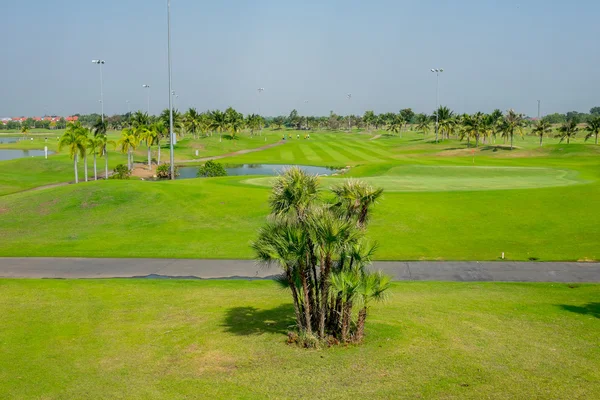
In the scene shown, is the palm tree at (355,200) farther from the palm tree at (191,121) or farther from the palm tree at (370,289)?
the palm tree at (191,121)

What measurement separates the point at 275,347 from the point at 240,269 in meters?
11.8

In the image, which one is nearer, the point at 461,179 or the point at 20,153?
the point at 461,179

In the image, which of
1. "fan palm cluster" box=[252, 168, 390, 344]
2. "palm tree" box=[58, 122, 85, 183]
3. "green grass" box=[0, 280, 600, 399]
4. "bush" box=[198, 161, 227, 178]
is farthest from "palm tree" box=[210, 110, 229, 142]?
"fan palm cluster" box=[252, 168, 390, 344]

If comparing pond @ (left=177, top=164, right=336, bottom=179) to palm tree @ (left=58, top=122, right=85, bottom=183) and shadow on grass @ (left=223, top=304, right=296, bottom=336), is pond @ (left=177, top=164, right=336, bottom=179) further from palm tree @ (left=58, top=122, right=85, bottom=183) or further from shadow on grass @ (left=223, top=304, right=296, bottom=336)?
shadow on grass @ (left=223, top=304, right=296, bottom=336)

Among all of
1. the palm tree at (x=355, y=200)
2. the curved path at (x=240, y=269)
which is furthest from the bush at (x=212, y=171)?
the palm tree at (x=355, y=200)

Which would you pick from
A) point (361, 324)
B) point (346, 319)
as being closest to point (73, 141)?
point (346, 319)

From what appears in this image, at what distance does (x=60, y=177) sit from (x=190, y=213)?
4256cm

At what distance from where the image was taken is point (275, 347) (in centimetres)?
1561

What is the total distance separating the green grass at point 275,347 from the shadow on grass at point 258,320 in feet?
0.21

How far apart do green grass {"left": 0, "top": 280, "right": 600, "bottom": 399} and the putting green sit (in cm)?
2207

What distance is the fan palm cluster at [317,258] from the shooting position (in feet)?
49.5

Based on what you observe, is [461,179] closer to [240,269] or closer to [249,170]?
[240,269]

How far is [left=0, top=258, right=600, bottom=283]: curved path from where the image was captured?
25.6 m

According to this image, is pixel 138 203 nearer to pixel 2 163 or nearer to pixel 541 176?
pixel 541 176
